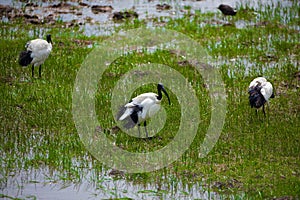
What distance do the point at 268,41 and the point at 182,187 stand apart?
24.5 feet

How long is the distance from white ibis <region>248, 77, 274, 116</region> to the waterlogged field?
0.38 m

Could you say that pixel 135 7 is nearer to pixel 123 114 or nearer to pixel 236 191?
A: pixel 123 114

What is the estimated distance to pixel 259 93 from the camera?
484 inches

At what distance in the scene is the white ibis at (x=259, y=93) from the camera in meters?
12.1

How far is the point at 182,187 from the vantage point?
10.1m

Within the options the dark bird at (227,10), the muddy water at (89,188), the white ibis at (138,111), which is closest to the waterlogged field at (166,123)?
the muddy water at (89,188)

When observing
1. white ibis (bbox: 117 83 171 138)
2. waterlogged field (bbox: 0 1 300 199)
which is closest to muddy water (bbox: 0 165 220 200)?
waterlogged field (bbox: 0 1 300 199)

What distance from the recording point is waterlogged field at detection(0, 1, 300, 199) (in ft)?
33.3

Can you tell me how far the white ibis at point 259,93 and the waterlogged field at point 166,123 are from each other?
0.38 meters

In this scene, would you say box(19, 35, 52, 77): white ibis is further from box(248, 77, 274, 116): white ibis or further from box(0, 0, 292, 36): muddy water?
box(248, 77, 274, 116): white ibis

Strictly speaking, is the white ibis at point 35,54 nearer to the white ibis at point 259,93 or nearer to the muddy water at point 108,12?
the muddy water at point 108,12

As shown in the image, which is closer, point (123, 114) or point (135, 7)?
point (123, 114)

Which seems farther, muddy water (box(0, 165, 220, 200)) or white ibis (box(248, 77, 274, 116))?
white ibis (box(248, 77, 274, 116))

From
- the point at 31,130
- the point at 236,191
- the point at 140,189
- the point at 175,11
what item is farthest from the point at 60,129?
the point at 175,11
